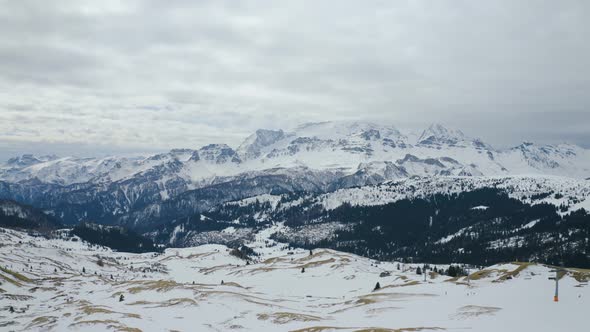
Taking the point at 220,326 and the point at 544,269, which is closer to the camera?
the point at 220,326

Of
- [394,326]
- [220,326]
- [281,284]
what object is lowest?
[281,284]

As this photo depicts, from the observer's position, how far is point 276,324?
103500mm

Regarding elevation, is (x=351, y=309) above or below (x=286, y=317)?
above

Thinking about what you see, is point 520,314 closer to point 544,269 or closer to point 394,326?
point 394,326

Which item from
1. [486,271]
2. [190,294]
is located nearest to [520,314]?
[486,271]

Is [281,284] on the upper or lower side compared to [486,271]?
lower

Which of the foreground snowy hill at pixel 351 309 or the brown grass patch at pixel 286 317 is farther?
the brown grass patch at pixel 286 317

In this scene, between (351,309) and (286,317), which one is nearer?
(286,317)

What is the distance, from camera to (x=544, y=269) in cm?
11288

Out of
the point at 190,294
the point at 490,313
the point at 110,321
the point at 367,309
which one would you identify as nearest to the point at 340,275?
the point at 190,294

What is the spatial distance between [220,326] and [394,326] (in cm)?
3858

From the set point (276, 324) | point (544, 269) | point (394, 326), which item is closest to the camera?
point (394, 326)

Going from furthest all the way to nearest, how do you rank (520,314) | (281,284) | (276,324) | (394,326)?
(281,284), (276,324), (394,326), (520,314)

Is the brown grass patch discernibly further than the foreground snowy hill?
Yes
